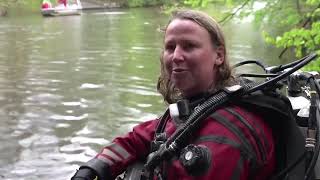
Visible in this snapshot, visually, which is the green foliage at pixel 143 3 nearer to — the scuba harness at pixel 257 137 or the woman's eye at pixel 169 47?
the woman's eye at pixel 169 47

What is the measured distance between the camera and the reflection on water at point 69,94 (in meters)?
6.09

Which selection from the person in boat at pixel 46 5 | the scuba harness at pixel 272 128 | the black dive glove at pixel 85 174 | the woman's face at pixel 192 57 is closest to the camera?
the scuba harness at pixel 272 128

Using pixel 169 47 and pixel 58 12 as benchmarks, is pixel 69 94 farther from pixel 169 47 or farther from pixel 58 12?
pixel 58 12

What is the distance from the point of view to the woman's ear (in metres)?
2.21

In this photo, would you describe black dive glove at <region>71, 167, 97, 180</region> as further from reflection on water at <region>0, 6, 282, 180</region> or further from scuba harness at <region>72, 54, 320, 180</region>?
reflection on water at <region>0, 6, 282, 180</region>

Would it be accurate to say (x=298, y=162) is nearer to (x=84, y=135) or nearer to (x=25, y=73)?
(x=84, y=135)

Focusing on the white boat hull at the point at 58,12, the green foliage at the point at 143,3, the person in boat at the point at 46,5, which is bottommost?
the green foliage at the point at 143,3

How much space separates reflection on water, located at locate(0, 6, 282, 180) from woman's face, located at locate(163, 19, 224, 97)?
11.6 ft

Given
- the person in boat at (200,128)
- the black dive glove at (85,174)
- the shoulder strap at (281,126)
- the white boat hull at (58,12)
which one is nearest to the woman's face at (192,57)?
the person in boat at (200,128)

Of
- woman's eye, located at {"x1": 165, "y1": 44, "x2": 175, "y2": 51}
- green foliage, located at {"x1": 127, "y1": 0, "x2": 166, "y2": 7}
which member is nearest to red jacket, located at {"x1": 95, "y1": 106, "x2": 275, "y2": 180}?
woman's eye, located at {"x1": 165, "y1": 44, "x2": 175, "y2": 51}

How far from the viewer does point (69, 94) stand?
373 inches

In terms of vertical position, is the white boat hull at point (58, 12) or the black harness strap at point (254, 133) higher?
the black harness strap at point (254, 133)

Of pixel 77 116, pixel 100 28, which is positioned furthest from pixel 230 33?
pixel 77 116

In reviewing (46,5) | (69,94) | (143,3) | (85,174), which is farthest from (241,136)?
(143,3)
